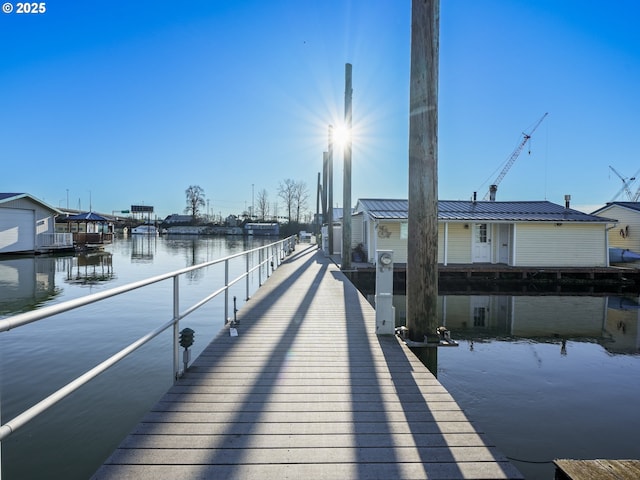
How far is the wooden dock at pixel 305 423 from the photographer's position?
2090 millimetres

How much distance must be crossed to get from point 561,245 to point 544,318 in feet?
26.3

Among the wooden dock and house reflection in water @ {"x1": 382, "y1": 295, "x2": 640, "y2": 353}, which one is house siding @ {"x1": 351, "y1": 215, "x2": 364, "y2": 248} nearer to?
house reflection in water @ {"x1": 382, "y1": 295, "x2": 640, "y2": 353}

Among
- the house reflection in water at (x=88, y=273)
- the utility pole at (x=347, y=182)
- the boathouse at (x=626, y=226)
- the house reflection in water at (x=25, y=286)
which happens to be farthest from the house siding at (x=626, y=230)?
the house reflection in water at (x=25, y=286)

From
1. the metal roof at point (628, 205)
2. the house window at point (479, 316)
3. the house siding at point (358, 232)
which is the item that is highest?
the metal roof at point (628, 205)

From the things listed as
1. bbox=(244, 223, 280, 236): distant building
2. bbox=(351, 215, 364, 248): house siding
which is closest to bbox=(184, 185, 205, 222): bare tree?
bbox=(244, 223, 280, 236): distant building

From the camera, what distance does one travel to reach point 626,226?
64.6 feet

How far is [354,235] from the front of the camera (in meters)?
→ 18.7

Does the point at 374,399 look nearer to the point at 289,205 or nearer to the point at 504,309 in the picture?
the point at 504,309

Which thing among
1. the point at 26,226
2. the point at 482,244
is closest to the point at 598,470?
the point at 482,244

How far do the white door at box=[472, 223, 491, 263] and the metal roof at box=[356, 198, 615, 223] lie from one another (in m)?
0.62

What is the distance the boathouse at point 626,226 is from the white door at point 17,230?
3217 centimetres

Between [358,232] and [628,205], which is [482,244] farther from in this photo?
[628,205]

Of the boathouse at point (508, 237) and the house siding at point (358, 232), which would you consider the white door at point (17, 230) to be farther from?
the boathouse at point (508, 237)

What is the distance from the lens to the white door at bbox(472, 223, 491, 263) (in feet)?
52.4
